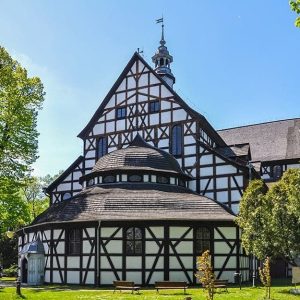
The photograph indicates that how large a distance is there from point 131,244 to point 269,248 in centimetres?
875

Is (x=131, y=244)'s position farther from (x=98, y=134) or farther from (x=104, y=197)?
(x=98, y=134)

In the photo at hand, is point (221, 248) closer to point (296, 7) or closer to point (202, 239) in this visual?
point (202, 239)

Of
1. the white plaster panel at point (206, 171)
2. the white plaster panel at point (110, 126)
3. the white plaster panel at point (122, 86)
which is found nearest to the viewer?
the white plaster panel at point (206, 171)

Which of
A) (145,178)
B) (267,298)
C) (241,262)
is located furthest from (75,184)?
(267,298)

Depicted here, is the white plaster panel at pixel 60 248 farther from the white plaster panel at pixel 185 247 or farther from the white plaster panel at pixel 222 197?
the white plaster panel at pixel 222 197

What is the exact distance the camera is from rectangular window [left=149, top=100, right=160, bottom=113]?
41.2 metres

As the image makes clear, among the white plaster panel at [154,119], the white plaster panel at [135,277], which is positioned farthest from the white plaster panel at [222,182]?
the white plaster panel at [135,277]

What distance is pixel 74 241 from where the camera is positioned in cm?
3219

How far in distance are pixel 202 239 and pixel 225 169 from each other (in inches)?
308

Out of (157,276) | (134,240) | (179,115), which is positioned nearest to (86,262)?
(134,240)

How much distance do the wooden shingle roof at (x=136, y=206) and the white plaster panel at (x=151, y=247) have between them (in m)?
1.69

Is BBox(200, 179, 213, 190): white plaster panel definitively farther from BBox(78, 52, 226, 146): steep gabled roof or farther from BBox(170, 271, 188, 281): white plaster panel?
BBox(170, 271, 188, 281): white plaster panel

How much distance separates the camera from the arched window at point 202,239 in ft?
103

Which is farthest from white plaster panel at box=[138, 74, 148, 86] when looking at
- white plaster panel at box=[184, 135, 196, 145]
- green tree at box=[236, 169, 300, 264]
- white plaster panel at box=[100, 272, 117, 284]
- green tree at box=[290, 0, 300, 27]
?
green tree at box=[290, 0, 300, 27]
